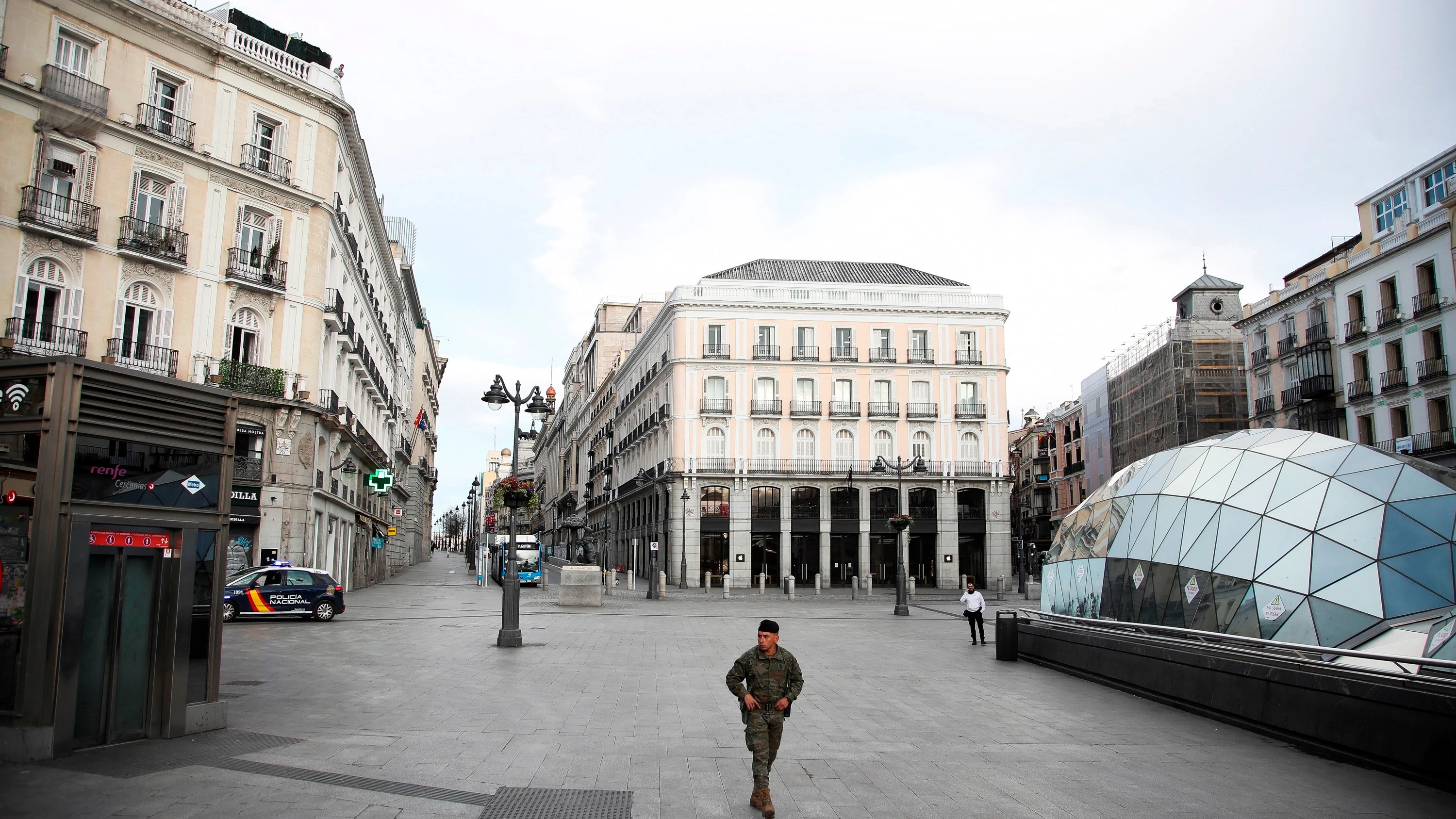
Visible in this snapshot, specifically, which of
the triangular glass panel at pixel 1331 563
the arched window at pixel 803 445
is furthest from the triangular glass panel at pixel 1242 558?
the arched window at pixel 803 445

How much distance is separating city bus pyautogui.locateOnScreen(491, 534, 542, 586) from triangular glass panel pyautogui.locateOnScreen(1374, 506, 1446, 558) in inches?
1688

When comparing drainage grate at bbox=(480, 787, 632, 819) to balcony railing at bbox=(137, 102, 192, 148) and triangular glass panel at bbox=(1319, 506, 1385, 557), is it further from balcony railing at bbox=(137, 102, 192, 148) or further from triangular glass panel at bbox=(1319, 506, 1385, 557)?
balcony railing at bbox=(137, 102, 192, 148)

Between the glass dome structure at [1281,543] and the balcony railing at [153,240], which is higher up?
the balcony railing at [153,240]

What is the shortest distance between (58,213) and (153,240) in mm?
2543

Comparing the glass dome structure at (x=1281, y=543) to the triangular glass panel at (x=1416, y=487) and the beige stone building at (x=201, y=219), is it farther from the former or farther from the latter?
the beige stone building at (x=201, y=219)

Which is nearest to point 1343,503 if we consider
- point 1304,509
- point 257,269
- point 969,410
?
point 1304,509

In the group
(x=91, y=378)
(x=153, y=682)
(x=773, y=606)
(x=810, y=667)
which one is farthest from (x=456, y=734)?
(x=773, y=606)

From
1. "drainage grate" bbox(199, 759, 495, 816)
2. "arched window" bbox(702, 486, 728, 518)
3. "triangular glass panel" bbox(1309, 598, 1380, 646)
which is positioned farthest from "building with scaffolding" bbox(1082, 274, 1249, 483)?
"drainage grate" bbox(199, 759, 495, 816)

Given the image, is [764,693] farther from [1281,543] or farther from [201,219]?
[201,219]

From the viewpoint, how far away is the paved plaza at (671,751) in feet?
25.0

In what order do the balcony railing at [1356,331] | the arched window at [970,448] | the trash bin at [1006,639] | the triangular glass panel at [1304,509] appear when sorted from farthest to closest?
the arched window at [970,448] → the balcony railing at [1356,331] → the trash bin at [1006,639] → the triangular glass panel at [1304,509]

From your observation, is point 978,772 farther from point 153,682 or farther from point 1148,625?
point 153,682

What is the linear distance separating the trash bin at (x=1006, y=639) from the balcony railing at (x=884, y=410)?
37.9 m

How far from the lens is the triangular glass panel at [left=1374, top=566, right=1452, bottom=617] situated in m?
12.0
